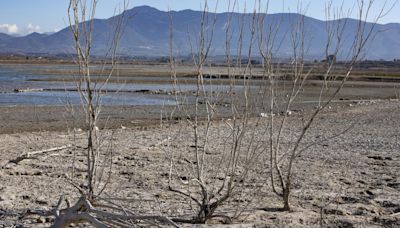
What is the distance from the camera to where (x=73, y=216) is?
535 centimetres

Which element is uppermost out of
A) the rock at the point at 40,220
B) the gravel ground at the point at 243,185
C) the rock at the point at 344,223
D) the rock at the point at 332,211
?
the rock at the point at 344,223

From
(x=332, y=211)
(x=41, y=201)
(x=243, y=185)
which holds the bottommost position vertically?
(x=41, y=201)

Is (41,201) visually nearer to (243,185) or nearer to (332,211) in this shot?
(243,185)

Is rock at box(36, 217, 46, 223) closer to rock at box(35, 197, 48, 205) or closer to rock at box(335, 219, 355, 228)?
rock at box(35, 197, 48, 205)

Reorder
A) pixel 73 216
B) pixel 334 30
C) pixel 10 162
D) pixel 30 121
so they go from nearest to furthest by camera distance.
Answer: pixel 73 216, pixel 334 30, pixel 10 162, pixel 30 121

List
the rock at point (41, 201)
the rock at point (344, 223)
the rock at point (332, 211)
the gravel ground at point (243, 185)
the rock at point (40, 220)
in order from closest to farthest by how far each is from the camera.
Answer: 1. the rock at point (40, 220)
2. the rock at point (344, 223)
3. the gravel ground at point (243, 185)
4. the rock at point (332, 211)
5. the rock at point (41, 201)

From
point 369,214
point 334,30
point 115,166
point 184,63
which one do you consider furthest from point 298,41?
point 115,166

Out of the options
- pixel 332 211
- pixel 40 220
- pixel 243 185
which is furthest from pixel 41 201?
pixel 332 211

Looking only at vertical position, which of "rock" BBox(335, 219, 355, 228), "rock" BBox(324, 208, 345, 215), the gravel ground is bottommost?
the gravel ground

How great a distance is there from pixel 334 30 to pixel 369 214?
2.21m

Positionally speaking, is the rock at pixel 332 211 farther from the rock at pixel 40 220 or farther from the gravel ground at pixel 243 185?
the rock at pixel 40 220

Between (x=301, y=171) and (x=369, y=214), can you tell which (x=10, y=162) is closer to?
(x=301, y=171)

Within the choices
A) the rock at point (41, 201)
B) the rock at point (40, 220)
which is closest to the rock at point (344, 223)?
the rock at point (40, 220)

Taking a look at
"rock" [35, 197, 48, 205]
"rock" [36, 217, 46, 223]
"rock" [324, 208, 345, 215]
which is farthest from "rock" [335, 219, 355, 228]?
"rock" [35, 197, 48, 205]
